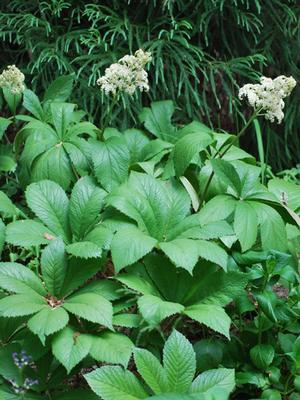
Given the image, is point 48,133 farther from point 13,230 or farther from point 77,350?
point 77,350

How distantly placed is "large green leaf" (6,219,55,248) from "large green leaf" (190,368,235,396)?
63 centimetres

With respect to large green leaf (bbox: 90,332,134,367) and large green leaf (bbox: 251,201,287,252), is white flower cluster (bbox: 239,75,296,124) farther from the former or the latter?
large green leaf (bbox: 90,332,134,367)

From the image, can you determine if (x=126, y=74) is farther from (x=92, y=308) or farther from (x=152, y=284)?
(x=92, y=308)

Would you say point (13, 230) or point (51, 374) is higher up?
point (13, 230)

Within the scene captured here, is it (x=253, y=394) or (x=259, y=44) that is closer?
(x=253, y=394)

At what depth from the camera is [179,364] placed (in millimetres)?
1526

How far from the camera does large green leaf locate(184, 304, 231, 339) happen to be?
5.13 feet

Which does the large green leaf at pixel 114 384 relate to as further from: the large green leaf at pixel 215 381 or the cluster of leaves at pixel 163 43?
the cluster of leaves at pixel 163 43

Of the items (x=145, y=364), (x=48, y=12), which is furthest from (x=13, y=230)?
(x=48, y=12)

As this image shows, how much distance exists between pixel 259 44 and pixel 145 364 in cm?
224

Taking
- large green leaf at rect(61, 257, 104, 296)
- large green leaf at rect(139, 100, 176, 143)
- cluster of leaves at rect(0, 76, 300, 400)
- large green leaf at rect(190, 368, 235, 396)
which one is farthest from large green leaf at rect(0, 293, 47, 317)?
large green leaf at rect(139, 100, 176, 143)

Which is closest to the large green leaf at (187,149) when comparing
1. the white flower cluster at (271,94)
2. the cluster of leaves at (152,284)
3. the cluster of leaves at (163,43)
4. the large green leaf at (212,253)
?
the cluster of leaves at (152,284)

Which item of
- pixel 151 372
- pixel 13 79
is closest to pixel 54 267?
pixel 151 372

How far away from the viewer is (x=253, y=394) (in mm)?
1813
